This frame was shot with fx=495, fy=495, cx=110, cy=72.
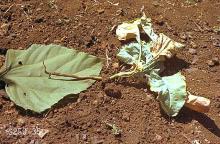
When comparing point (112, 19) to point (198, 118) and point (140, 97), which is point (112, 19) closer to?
point (140, 97)

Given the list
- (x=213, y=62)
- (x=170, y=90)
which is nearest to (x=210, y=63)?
(x=213, y=62)

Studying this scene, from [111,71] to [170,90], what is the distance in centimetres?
35

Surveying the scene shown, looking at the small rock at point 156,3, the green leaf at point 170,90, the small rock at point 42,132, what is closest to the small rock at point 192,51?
the green leaf at point 170,90

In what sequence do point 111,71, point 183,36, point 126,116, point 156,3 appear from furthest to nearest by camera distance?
point 156,3
point 183,36
point 111,71
point 126,116

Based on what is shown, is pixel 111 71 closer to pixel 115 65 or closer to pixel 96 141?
pixel 115 65

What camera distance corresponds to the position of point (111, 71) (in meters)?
2.70

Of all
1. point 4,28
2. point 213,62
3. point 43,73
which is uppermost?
point 4,28

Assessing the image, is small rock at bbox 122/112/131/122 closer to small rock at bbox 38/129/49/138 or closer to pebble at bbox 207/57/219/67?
small rock at bbox 38/129/49/138

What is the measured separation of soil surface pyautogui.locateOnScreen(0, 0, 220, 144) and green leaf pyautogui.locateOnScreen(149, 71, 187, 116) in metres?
0.05

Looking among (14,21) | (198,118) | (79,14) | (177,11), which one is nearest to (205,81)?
(198,118)

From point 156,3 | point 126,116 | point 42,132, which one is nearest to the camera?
point 42,132

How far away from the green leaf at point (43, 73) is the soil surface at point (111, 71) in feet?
0.16

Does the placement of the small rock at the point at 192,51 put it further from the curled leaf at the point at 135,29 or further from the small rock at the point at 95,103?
the small rock at the point at 95,103

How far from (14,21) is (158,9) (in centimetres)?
92
